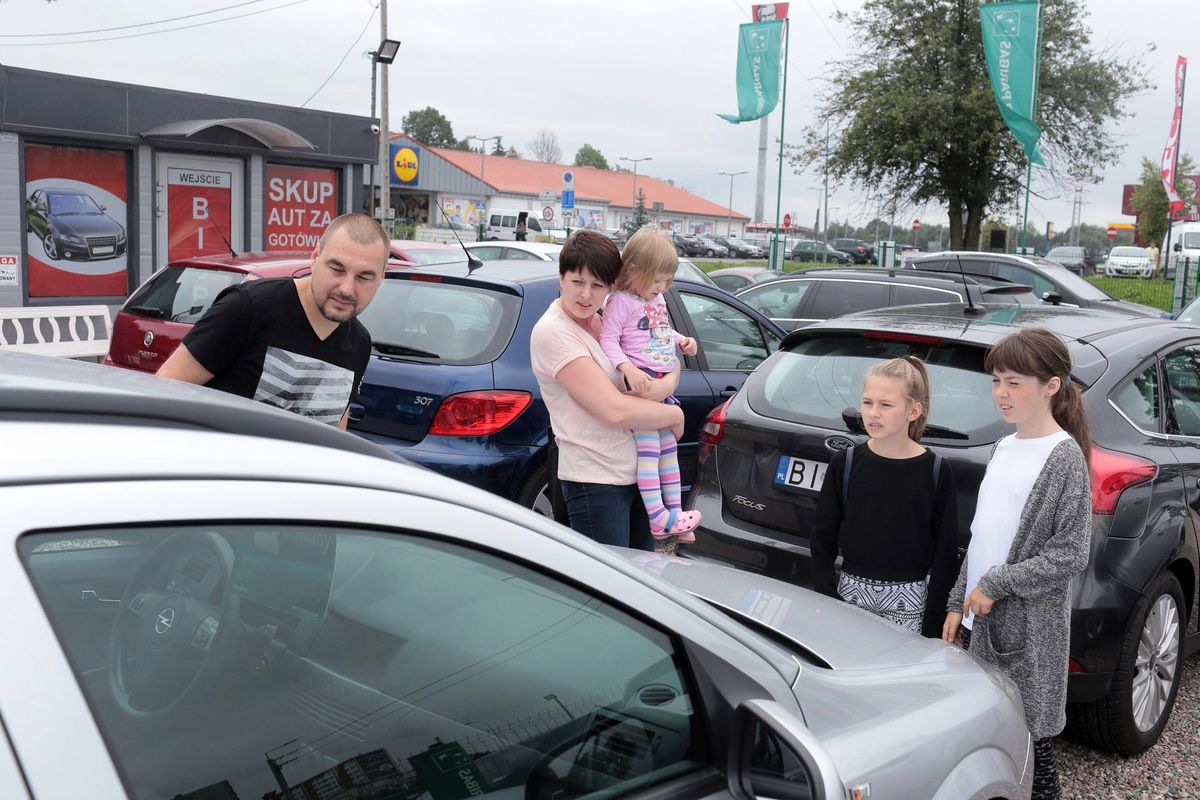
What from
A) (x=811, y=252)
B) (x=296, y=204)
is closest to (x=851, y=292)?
(x=296, y=204)

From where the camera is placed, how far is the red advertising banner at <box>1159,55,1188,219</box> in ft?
82.8

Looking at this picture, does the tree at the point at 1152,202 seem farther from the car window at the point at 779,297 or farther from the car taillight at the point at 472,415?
the car taillight at the point at 472,415

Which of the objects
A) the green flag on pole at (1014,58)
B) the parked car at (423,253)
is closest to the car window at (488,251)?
the parked car at (423,253)

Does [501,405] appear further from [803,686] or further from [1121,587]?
[803,686]

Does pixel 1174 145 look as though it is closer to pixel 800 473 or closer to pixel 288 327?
pixel 800 473

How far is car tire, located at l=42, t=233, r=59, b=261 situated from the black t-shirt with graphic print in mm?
13694

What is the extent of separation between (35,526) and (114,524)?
0.08 m

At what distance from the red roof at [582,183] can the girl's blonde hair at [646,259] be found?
213ft

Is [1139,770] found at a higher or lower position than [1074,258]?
lower

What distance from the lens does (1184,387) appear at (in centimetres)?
427

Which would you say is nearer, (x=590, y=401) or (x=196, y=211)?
(x=590, y=401)

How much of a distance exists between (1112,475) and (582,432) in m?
1.73

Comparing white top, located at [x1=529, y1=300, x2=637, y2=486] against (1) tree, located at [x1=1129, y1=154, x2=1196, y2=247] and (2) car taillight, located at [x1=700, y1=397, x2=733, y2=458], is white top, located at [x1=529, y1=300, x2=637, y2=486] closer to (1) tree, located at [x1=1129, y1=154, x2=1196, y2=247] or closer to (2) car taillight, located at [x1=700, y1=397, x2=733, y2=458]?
(2) car taillight, located at [x1=700, y1=397, x2=733, y2=458]

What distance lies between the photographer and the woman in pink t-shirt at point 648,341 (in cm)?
352
